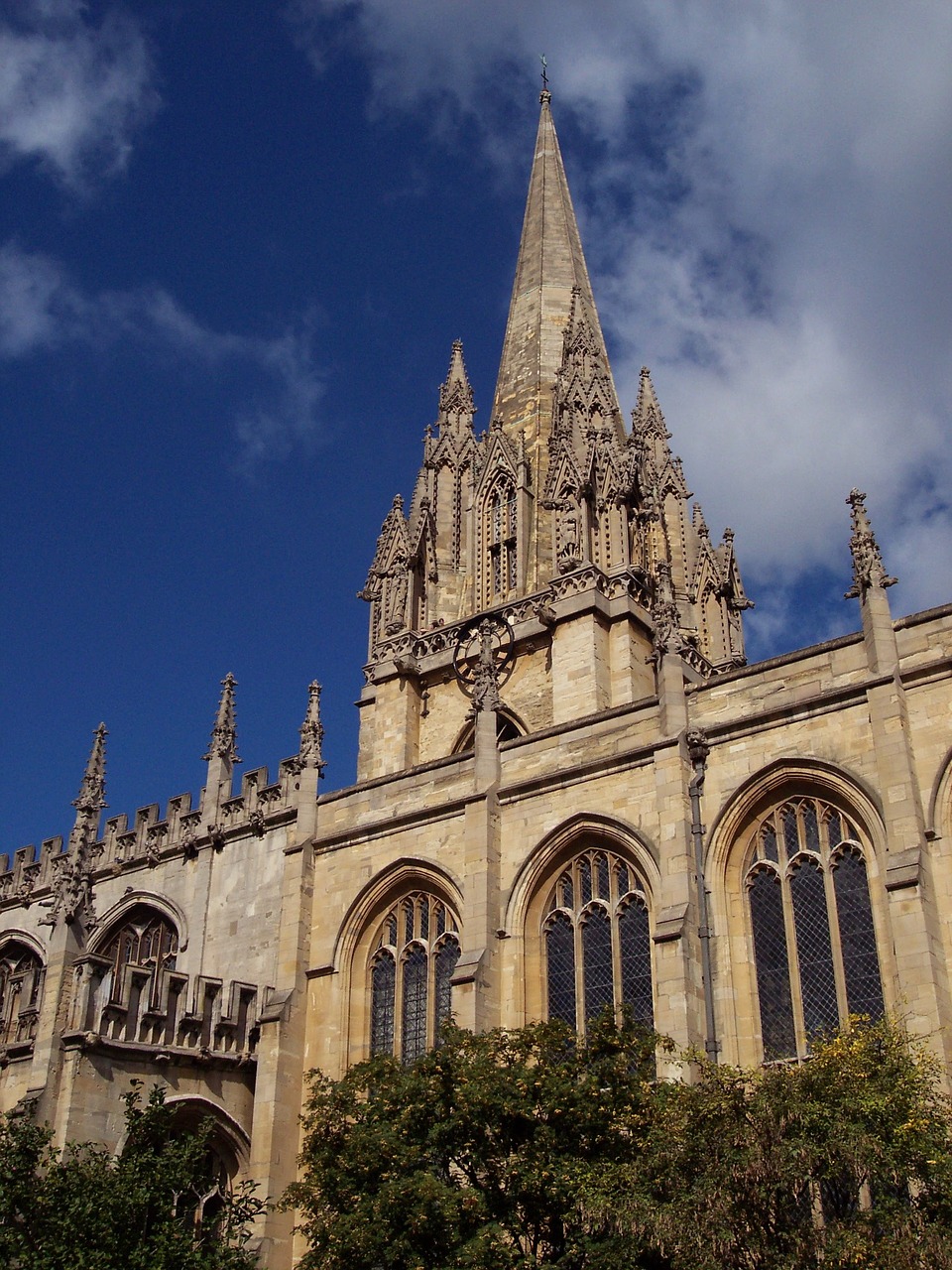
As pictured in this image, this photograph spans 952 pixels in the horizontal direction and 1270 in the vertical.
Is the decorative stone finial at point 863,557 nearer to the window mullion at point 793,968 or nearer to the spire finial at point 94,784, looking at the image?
the window mullion at point 793,968

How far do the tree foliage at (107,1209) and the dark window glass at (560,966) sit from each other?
18.9 ft

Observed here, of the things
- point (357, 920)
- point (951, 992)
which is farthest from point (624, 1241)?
point (357, 920)

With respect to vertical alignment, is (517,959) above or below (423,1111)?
above

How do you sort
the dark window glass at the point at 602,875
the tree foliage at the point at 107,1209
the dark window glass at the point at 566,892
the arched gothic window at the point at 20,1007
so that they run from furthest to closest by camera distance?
the arched gothic window at the point at 20,1007, the dark window glass at the point at 566,892, the dark window glass at the point at 602,875, the tree foliage at the point at 107,1209

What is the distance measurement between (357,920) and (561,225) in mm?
28503

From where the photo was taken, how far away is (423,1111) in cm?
1817

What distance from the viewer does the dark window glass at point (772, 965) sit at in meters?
21.3

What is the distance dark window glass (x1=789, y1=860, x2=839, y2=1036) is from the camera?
21.0 metres

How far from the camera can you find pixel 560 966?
24.2 metres

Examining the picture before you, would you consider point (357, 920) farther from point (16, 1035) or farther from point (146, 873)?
point (146, 873)

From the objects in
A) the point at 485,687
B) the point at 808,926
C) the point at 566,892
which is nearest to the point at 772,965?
the point at 808,926

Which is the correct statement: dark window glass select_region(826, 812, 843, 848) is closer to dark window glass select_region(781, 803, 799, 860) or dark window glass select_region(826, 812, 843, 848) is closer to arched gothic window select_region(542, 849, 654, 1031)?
dark window glass select_region(781, 803, 799, 860)

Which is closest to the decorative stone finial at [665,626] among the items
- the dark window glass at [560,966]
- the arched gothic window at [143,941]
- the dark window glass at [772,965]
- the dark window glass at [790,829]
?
the dark window glass at [790,829]

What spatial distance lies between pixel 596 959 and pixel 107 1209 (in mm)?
8471
